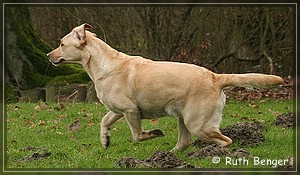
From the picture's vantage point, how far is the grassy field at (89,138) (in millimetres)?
7258

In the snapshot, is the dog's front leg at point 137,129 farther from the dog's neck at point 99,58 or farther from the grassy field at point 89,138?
the dog's neck at point 99,58

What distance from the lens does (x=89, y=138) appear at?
29.3 ft

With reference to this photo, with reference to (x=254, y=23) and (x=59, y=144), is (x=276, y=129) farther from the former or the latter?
(x=254, y=23)

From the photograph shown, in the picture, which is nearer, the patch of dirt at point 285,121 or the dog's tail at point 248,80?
the dog's tail at point 248,80

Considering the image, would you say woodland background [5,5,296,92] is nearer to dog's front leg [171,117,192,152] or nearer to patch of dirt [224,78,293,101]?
patch of dirt [224,78,293,101]

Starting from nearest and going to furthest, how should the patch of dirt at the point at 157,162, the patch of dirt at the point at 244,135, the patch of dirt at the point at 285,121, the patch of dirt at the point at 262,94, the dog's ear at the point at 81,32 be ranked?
the patch of dirt at the point at 157,162 → the patch of dirt at the point at 244,135 → the dog's ear at the point at 81,32 → the patch of dirt at the point at 285,121 → the patch of dirt at the point at 262,94

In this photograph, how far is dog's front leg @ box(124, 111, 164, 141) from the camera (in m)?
7.68

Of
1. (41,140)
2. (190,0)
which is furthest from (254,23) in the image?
(41,140)

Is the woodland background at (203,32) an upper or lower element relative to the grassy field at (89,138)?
upper

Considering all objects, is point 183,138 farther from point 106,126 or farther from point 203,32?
point 203,32

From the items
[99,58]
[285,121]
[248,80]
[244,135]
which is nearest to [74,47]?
[99,58]

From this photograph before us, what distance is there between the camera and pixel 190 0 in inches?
693

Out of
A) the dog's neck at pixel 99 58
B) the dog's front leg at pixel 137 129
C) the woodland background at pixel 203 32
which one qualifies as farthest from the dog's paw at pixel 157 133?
the woodland background at pixel 203 32

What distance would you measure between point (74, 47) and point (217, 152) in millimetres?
2416
